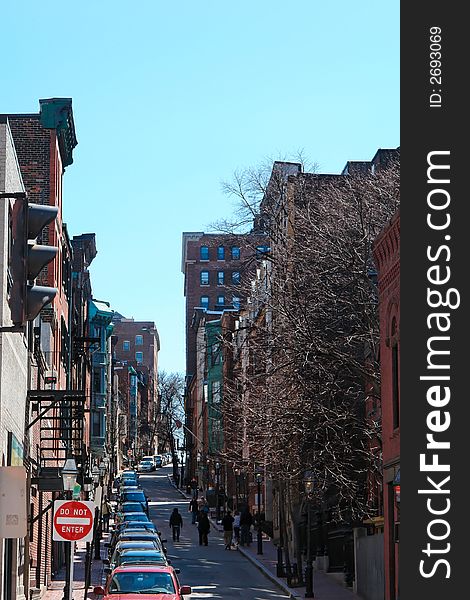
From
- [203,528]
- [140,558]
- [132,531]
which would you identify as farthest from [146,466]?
[140,558]

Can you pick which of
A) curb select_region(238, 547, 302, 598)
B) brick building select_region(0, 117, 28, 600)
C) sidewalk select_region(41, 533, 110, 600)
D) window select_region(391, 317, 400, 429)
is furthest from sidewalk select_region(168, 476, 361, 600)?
brick building select_region(0, 117, 28, 600)

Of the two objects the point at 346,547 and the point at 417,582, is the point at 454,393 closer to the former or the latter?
the point at 417,582

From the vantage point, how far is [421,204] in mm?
12750

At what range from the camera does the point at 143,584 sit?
24.5 m

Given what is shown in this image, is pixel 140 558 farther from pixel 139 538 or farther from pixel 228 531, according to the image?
pixel 228 531

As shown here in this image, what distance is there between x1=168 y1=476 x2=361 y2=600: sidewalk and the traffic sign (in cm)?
1387

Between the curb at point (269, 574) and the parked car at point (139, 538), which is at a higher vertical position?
the parked car at point (139, 538)

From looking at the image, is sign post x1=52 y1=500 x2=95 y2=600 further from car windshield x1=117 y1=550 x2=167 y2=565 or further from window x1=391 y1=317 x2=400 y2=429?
window x1=391 y1=317 x2=400 y2=429

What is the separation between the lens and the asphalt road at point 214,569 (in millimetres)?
36684

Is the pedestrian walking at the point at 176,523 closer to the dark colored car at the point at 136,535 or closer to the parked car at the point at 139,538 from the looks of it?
the dark colored car at the point at 136,535

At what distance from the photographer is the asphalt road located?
1444 inches

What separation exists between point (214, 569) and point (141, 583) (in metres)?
20.9

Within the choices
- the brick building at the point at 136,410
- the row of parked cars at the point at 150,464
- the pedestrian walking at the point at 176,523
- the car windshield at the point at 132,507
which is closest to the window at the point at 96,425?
the car windshield at the point at 132,507

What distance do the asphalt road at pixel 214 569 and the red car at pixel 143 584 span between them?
985 cm
